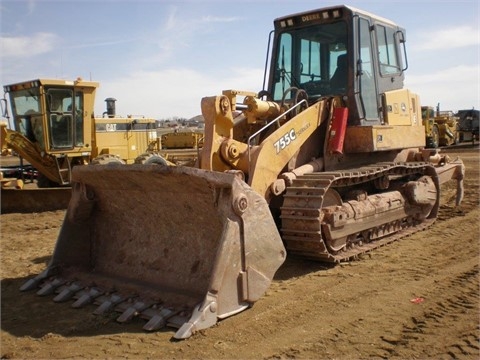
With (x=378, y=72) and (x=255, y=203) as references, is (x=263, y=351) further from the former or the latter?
(x=378, y=72)

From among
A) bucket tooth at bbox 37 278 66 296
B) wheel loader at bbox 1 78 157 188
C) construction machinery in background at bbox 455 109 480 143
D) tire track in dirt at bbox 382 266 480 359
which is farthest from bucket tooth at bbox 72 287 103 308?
construction machinery in background at bbox 455 109 480 143

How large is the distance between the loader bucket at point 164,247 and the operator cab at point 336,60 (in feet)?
8.52

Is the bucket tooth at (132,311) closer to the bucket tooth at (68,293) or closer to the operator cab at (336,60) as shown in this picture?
the bucket tooth at (68,293)

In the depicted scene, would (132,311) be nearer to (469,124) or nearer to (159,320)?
(159,320)

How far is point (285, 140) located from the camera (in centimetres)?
590

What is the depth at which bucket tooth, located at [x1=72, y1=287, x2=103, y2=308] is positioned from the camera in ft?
15.3

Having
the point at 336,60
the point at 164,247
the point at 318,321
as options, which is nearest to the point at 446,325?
the point at 318,321

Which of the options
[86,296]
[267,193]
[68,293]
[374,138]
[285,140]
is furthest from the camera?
[374,138]

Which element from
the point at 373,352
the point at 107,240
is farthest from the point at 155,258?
the point at 373,352

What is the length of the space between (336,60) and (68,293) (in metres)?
4.57

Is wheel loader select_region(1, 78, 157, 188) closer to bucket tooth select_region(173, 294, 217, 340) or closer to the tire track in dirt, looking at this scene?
bucket tooth select_region(173, 294, 217, 340)

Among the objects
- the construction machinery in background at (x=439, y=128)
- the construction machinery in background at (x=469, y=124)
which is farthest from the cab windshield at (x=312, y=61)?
the construction machinery in background at (x=469, y=124)

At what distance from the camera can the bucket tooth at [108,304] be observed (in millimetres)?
4441

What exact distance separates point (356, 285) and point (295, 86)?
3240 mm
